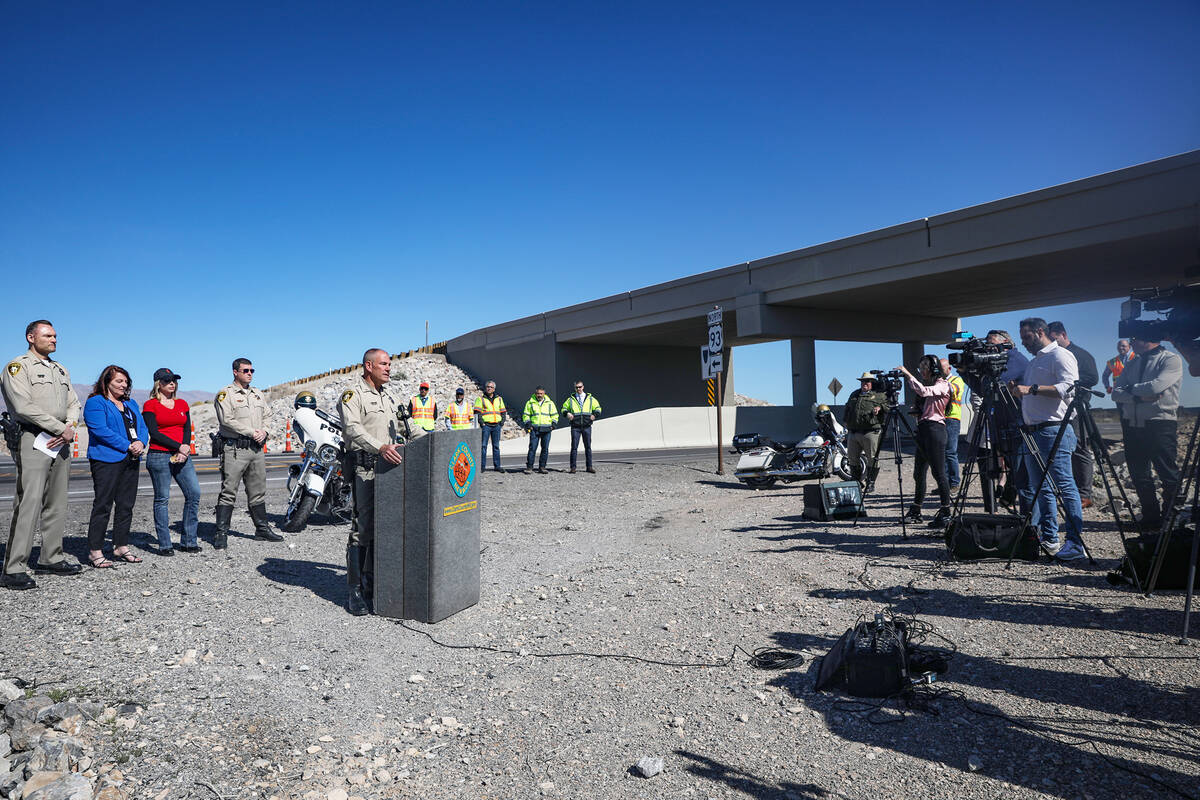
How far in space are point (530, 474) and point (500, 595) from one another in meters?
9.98

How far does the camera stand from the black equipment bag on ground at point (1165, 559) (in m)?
4.84

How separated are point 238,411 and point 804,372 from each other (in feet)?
78.8

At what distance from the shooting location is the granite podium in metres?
5.12

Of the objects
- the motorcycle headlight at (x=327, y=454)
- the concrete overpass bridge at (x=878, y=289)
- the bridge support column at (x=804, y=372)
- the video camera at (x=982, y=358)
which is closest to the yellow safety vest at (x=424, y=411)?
the motorcycle headlight at (x=327, y=454)

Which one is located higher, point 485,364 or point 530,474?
point 485,364

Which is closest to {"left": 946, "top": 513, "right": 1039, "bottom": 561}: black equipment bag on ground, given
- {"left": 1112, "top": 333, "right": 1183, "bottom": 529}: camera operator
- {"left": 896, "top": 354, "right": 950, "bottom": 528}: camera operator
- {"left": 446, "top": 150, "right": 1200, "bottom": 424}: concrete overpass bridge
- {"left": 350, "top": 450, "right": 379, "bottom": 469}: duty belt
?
{"left": 1112, "top": 333, "right": 1183, "bottom": 529}: camera operator

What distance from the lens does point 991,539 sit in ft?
20.4

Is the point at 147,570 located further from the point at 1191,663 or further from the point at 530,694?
the point at 1191,663

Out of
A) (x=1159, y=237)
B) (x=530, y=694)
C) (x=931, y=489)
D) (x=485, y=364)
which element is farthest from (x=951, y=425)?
(x=485, y=364)

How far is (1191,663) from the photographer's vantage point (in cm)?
387

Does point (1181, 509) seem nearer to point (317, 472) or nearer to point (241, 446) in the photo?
point (241, 446)

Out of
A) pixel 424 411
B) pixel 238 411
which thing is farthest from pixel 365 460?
pixel 424 411

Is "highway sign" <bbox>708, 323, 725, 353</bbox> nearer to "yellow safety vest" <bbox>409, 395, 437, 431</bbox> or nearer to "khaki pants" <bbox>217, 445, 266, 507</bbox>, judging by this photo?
"yellow safety vest" <bbox>409, 395, 437, 431</bbox>

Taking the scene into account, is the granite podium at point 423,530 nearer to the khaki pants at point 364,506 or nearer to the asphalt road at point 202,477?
the khaki pants at point 364,506
